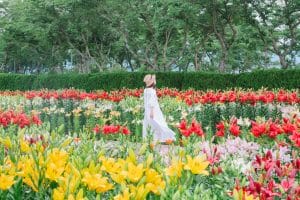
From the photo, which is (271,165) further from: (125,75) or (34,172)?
(125,75)

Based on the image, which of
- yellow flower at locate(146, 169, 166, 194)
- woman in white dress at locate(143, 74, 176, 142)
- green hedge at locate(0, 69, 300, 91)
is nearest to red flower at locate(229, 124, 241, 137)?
yellow flower at locate(146, 169, 166, 194)

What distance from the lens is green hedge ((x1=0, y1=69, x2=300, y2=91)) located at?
23.5 meters

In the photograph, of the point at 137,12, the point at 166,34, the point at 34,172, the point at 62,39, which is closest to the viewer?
the point at 34,172

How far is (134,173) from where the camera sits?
3.11m

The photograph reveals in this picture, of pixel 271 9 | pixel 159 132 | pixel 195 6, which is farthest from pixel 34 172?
pixel 271 9

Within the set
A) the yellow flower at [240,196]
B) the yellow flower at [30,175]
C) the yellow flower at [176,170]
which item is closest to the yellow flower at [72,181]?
the yellow flower at [30,175]

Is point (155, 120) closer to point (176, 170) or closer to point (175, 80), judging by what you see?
point (176, 170)

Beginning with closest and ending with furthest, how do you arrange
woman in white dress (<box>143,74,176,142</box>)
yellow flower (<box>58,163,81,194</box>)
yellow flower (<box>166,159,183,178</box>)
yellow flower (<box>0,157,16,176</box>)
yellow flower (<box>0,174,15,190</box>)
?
yellow flower (<box>58,163,81,194</box>), yellow flower (<box>0,174,15,190</box>), yellow flower (<box>166,159,183,178</box>), yellow flower (<box>0,157,16,176</box>), woman in white dress (<box>143,74,176,142</box>)

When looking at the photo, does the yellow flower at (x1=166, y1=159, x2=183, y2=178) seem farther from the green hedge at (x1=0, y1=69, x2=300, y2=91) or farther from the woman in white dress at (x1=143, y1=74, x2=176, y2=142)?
the green hedge at (x1=0, y1=69, x2=300, y2=91)

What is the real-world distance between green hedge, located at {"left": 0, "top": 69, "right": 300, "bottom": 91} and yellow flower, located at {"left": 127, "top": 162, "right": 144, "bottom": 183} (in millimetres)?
20398

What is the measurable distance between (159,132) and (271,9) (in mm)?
19294

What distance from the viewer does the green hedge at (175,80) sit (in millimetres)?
23453

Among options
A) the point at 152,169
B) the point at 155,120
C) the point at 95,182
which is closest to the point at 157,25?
the point at 155,120

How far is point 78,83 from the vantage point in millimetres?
32969
